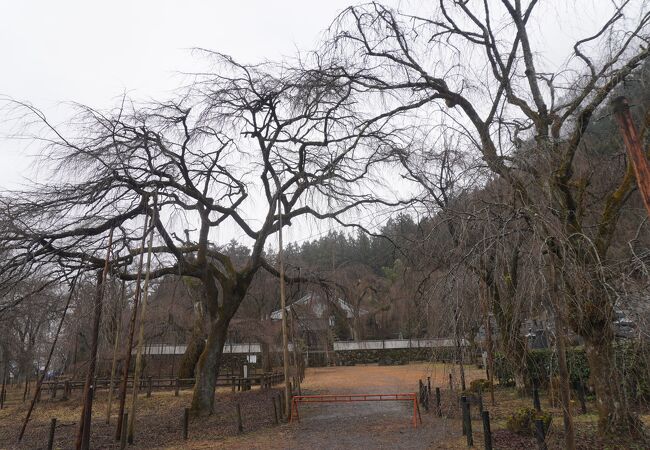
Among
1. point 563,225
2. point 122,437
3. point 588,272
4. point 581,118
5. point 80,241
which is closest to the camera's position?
point 588,272

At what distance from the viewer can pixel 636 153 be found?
2.61m

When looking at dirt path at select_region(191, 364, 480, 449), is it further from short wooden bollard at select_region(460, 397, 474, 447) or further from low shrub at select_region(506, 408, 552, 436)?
low shrub at select_region(506, 408, 552, 436)

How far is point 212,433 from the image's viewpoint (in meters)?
10.9

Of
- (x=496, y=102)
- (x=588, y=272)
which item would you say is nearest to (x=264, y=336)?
(x=496, y=102)

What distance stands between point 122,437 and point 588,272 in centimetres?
898

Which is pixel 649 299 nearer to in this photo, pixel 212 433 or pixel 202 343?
pixel 212 433

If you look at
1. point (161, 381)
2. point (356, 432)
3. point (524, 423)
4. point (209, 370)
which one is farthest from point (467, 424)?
point (161, 381)

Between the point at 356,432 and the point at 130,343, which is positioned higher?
the point at 130,343

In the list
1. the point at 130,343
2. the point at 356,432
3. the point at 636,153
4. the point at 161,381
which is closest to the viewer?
the point at 636,153

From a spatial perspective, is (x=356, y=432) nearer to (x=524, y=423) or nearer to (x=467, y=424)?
(x=467, y=424)

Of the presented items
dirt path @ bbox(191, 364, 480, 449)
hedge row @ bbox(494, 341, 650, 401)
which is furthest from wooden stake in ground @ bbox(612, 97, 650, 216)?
dirt path @ bbox(191, 364, 480, 449)

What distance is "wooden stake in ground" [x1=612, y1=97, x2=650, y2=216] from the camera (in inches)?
101

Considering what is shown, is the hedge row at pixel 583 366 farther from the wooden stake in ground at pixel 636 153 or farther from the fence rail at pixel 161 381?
the fence rail at pixel 161 381

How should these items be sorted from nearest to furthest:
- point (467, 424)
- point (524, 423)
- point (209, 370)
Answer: point (467, 424)
point (524, 423)
point (209, 370)
